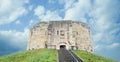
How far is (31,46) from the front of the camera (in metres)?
53.7

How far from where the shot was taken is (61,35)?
1994 inches

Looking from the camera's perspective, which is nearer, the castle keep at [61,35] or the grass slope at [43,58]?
the grass slope at [43,58]

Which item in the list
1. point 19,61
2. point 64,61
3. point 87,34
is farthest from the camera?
point 87,34

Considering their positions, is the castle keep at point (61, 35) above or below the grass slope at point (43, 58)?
above

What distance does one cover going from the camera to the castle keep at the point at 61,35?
50.0 meters

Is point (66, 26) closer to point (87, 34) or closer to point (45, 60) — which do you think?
point (87, 34)

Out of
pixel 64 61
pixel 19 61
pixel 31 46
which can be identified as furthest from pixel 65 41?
pixel 64 61

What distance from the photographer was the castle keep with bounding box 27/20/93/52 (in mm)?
50000

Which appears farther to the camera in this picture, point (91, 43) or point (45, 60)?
point (91, 43)

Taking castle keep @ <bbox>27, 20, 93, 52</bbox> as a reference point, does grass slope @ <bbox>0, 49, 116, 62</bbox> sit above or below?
below

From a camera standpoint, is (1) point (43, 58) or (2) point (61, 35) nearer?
(1) point (43, 58)

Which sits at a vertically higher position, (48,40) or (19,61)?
(48,40)

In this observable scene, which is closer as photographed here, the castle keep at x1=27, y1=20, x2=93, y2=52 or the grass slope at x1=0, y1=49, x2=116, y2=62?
the grass slope at x1=0, y1=49, x2=116, y2=62

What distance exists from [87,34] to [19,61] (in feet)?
78.1
